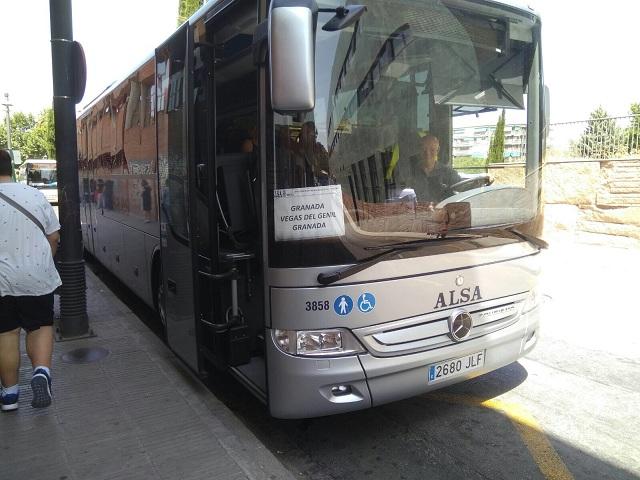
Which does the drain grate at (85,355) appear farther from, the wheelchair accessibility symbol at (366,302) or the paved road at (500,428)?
the wheelchair accessibility symbol at (366,302)

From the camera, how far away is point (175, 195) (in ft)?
14.2

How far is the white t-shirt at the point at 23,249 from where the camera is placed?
12.5 feet

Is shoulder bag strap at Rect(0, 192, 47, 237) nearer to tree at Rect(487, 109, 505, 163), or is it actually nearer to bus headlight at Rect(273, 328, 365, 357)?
bus headlight at Rect(273, 328, 365, 357)

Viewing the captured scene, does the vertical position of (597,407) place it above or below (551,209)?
below

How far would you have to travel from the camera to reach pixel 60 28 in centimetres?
531

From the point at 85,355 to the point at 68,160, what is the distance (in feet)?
6.34

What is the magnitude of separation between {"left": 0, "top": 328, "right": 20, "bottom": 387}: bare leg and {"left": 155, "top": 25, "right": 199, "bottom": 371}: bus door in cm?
117

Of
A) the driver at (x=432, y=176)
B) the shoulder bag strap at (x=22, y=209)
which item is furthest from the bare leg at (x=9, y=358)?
the driver at (x=432, y=176)

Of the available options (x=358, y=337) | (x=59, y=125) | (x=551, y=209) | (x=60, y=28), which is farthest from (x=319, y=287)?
(x=551, y=209)

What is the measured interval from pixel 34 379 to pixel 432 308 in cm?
282

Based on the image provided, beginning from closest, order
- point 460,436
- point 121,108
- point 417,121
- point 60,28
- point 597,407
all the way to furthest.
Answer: point 417,121 → point 460,436 → point 597,407 → point 60,28 → point 121,108

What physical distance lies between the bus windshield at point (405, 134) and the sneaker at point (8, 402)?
7.59 feet

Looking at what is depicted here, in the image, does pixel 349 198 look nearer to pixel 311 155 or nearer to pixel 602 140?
pixel 311 155

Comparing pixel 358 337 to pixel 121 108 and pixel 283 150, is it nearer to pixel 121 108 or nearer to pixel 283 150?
pixel 283 150
